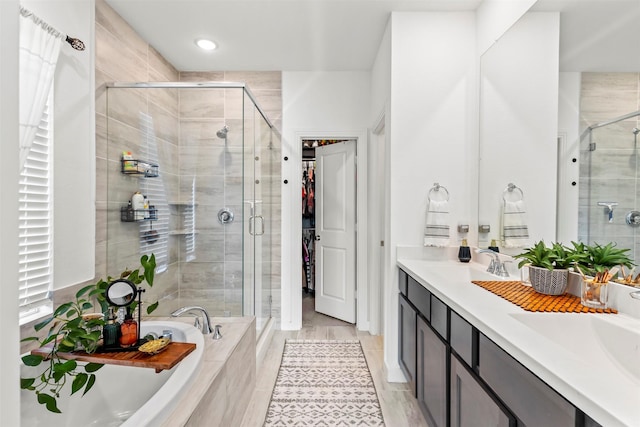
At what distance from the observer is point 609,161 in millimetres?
1287

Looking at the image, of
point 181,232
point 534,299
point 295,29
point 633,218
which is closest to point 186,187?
point 181,232

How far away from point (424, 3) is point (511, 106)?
3.13ft

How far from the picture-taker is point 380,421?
199 cm

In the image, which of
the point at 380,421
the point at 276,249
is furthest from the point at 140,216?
the point at 380,421

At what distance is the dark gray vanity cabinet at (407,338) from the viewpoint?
206 centimetres

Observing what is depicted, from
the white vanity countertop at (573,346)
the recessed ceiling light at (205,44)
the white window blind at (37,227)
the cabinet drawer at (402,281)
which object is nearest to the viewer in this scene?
the white vanity countertop at (573,346)

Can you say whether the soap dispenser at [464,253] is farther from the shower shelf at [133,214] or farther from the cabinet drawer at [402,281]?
the shower shelf at [133,214]

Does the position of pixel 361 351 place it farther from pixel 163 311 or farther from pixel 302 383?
pixel 163 311

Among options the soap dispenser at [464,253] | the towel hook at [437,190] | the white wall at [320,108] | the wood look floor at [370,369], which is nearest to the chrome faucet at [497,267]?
the soap dispenser at [464,253]

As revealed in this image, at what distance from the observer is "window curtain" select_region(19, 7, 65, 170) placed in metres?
1.59

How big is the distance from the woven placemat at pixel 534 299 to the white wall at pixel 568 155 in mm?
270

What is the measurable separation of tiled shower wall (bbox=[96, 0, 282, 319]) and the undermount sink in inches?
79.4

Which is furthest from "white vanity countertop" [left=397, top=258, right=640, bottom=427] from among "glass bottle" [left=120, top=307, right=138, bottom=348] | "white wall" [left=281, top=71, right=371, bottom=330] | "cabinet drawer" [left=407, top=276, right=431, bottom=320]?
"white wall" [left=281, top=71, right=371, bottom=330]

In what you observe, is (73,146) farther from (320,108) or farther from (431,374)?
(431,374)
